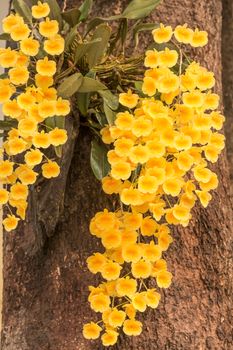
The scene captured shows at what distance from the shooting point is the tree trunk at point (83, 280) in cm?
137

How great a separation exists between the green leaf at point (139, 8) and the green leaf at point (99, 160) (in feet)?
0.84

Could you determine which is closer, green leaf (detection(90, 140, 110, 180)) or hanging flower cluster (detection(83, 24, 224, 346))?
hanging flower cluster (detection(83, 24, 224, 346))

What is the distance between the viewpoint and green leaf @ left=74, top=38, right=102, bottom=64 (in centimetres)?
125

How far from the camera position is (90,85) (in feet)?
4.13

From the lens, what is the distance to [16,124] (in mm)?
1308

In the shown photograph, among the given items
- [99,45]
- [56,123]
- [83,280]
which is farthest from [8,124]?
[83,280]

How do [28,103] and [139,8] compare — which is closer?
[28,103]

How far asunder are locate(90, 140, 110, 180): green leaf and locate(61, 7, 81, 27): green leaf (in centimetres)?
23

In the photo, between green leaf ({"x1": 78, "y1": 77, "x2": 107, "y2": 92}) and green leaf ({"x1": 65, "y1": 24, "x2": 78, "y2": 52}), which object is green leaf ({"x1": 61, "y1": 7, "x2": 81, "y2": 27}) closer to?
green leaf ({"x1": 65, "y1": 24, "x2": 78, "y2": 52})

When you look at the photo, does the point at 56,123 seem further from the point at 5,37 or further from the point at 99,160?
the point at 5,37

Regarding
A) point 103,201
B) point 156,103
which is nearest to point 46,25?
point 156,103

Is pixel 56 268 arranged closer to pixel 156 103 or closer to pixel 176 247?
pixel 176 247

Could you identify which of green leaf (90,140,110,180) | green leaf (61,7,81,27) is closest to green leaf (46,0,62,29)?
green leaf (61,7,81,27)

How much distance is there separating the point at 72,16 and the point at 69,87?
0.53 feet
